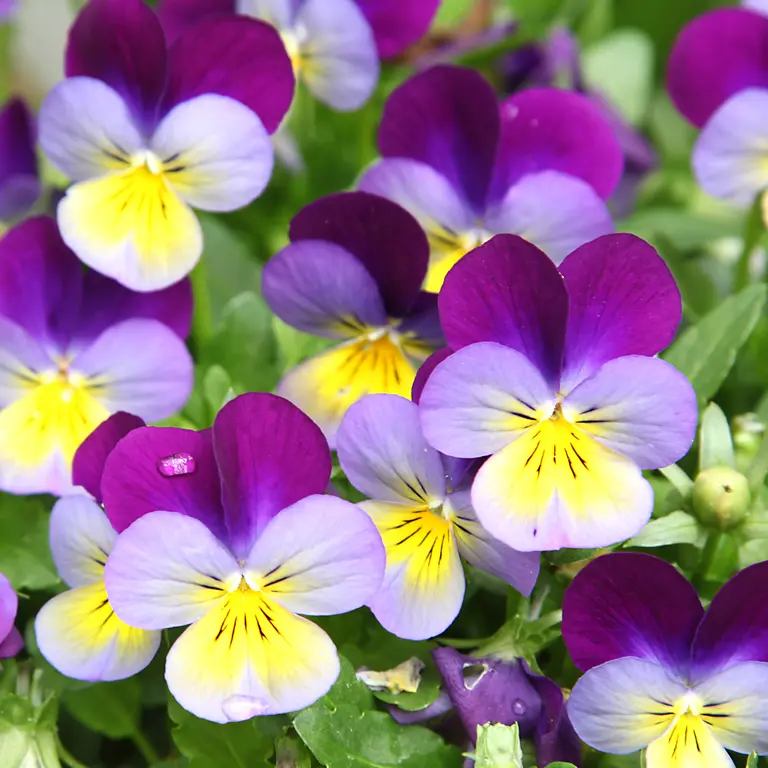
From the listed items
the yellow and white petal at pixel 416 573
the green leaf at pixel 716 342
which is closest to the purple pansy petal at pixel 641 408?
the yellow and white petal at pixel 416 573

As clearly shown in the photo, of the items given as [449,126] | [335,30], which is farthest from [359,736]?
[335,30]

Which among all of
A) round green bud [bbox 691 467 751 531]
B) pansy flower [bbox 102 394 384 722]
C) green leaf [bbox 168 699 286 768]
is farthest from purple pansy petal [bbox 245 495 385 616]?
round green bud [bbox 691 467 751 531]

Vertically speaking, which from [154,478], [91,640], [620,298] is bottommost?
[91,640]

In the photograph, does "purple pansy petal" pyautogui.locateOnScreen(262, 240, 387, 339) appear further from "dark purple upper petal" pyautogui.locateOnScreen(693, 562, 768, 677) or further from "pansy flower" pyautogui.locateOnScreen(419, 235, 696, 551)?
"dark purple upper petal" pyautogui.locateOnScreen(693, 562, 768, 677)

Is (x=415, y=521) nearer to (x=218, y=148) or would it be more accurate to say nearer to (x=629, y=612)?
(x=629, y=612)

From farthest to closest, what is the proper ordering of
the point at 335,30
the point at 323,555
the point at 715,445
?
the point at 335,30 < the point at 715,445 < the point at 323,555

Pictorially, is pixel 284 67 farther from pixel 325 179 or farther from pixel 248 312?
pixel 325 179

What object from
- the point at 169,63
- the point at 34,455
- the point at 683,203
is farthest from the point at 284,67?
the point at 683,203
